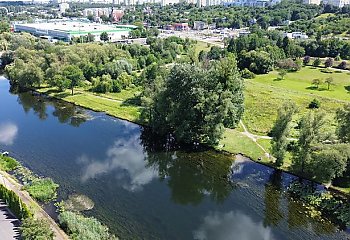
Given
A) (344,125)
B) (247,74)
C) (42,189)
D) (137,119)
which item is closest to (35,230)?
(42,189)

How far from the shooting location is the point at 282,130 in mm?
A: 42688

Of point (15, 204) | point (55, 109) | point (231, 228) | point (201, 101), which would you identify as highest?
point (201, 101)

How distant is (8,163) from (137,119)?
75.0ft

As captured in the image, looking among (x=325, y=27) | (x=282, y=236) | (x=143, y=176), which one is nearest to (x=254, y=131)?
(x=143, y=176)

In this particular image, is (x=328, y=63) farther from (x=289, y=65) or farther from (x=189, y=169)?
(x=189, y=169)

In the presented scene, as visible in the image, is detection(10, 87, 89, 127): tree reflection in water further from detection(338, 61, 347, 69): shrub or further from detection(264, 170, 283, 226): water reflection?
detection(338, 61, 347, 69): shrub

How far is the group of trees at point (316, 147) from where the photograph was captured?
38594mm

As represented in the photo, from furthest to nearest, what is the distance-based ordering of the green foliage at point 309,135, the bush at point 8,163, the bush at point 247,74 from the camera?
the bush at point 247,74
the bush at point 8,163
the green foliage at point 309,135

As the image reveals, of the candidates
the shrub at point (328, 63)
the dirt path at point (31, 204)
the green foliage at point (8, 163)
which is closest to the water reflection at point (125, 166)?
the dirt path at point (31, 204)

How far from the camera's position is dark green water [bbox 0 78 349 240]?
3334 centimetres

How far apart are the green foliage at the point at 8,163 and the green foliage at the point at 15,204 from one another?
31.4 ft

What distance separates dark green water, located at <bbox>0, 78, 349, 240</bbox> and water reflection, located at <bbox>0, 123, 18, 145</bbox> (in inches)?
5.8

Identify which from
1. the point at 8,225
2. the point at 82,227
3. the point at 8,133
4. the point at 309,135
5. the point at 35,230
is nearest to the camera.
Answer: the point at 35,230

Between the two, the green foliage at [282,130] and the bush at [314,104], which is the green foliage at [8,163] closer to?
the green foliage at [282,130]
